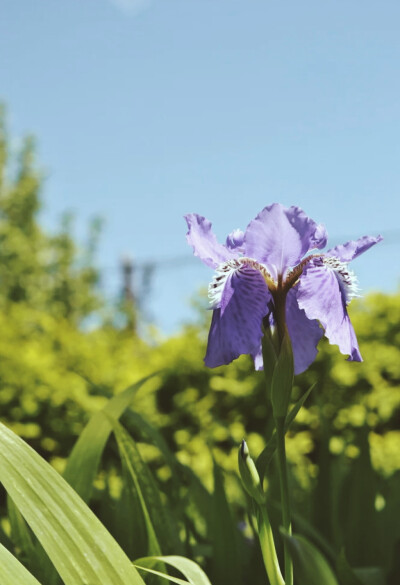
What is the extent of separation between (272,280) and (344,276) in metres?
0.12

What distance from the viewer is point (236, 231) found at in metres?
1.18

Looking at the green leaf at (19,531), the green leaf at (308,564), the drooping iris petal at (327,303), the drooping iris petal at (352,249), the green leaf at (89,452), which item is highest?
the drooping iris petal at (352,249)

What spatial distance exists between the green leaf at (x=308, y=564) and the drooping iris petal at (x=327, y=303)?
31cm

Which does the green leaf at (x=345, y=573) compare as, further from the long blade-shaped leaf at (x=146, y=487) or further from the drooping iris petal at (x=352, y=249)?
the drooping iris petal at (x=352, y=249)

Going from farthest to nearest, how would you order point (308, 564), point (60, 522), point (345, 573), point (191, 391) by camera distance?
point (191, 391) → point (345, 573) → point (60, 522) → point (308, 564)

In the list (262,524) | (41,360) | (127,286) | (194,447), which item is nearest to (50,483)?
(262,524)

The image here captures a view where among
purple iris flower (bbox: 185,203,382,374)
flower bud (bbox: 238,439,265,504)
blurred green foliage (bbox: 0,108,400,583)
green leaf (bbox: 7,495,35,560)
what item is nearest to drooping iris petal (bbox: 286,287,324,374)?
purple iris flower (bbox: 185,203,382,374)

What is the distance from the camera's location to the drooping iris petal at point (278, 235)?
3.56ft

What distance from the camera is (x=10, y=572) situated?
0.91 meters

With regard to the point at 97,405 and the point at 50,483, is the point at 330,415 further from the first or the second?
the point at 50,483

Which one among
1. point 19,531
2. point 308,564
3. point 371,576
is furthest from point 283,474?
point 19,531

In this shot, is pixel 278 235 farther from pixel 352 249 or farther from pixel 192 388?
pixel 192 388

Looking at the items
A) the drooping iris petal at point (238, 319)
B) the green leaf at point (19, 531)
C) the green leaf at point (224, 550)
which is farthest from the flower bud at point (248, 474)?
the green leaf at point (19, 531)

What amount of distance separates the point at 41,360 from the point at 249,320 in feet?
11.7
